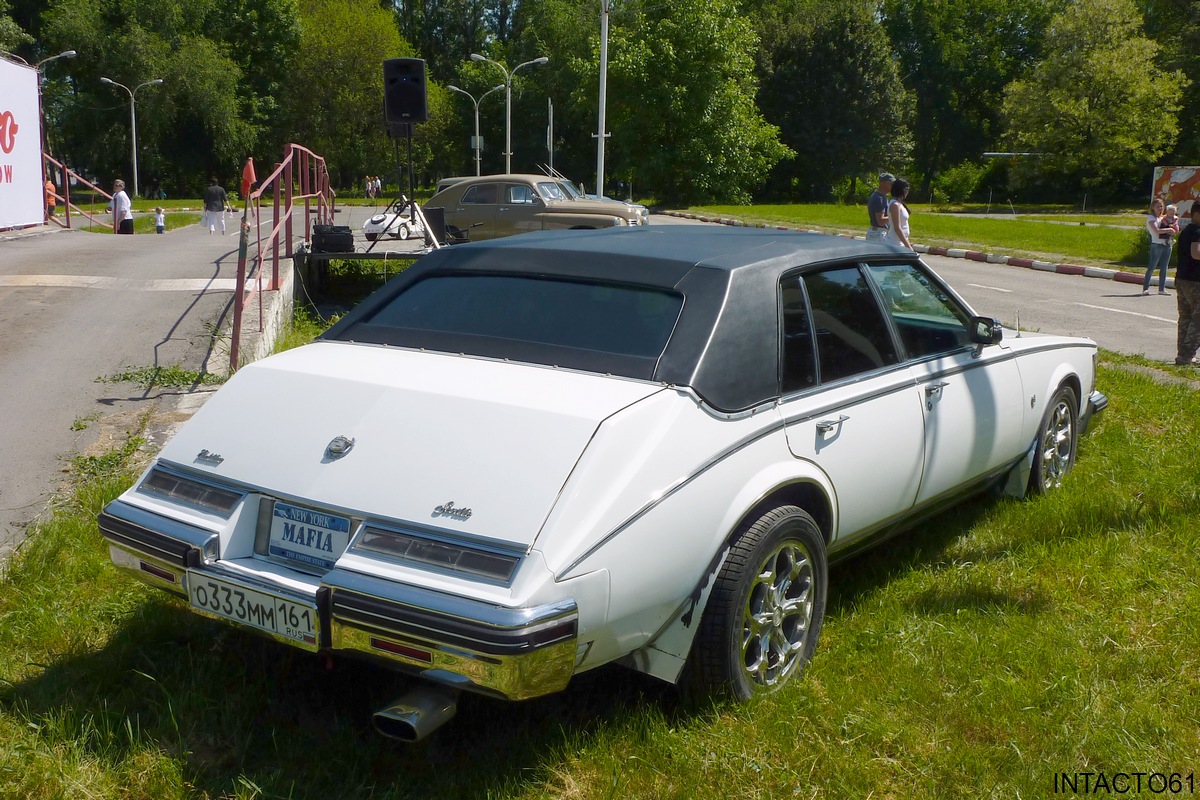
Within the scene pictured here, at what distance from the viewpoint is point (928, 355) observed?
450 centimetres

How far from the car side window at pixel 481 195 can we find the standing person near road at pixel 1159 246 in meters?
11.3

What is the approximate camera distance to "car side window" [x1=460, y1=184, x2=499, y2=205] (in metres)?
19.8

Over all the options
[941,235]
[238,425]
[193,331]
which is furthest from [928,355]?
[941,235]

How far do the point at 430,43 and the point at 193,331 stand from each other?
80.6 meters

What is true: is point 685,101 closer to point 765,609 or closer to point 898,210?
point 898,210

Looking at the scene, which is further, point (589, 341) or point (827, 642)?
point (827, 642)

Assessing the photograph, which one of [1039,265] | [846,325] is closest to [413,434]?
[846,325]

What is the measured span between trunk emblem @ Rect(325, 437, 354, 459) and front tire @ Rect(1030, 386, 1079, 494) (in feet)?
11.8

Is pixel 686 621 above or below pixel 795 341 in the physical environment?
below

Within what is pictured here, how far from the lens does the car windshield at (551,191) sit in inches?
776

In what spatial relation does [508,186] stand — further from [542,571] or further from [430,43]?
[430,43]

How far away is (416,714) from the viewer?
2793mm

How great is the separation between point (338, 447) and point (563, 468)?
0.72 m

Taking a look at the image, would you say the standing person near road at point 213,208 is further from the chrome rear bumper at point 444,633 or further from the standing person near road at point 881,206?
the chrome rear bumper at point 444,633
